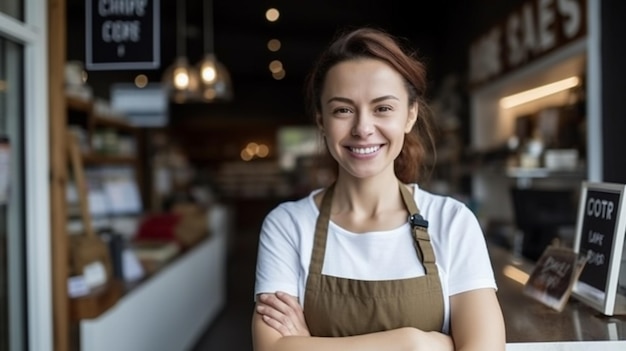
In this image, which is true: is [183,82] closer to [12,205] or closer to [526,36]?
[526,36]

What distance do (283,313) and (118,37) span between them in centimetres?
167

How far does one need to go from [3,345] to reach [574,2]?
3.24 m

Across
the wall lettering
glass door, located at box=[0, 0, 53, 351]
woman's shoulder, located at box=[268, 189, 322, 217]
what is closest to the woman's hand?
woman's shoulder, located at box=[268, 189, 322, 217]

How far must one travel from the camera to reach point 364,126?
1303 millimetres

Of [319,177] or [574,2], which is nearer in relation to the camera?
[319,177]

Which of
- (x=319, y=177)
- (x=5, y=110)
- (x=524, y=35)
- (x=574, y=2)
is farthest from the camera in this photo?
(x=524, y=35)

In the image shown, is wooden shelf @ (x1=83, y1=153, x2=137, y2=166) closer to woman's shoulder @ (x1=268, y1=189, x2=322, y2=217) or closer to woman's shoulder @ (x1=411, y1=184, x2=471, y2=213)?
woman's shoulder @ (x1=268, y1=189, x2=322, y2=217)

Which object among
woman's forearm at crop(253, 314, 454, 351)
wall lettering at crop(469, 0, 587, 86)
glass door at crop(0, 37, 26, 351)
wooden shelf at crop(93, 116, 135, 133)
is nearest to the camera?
woman's forearm at crop(253, 314, 454, 351)

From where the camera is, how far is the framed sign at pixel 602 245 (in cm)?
161

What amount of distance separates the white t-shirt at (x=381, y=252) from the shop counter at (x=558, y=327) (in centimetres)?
29

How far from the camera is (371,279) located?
1.33m

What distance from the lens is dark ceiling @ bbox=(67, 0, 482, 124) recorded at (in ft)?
20.7

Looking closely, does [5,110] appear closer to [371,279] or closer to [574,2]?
[371,279]

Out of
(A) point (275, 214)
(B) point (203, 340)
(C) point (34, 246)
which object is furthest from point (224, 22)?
(A) point (275, 214)
